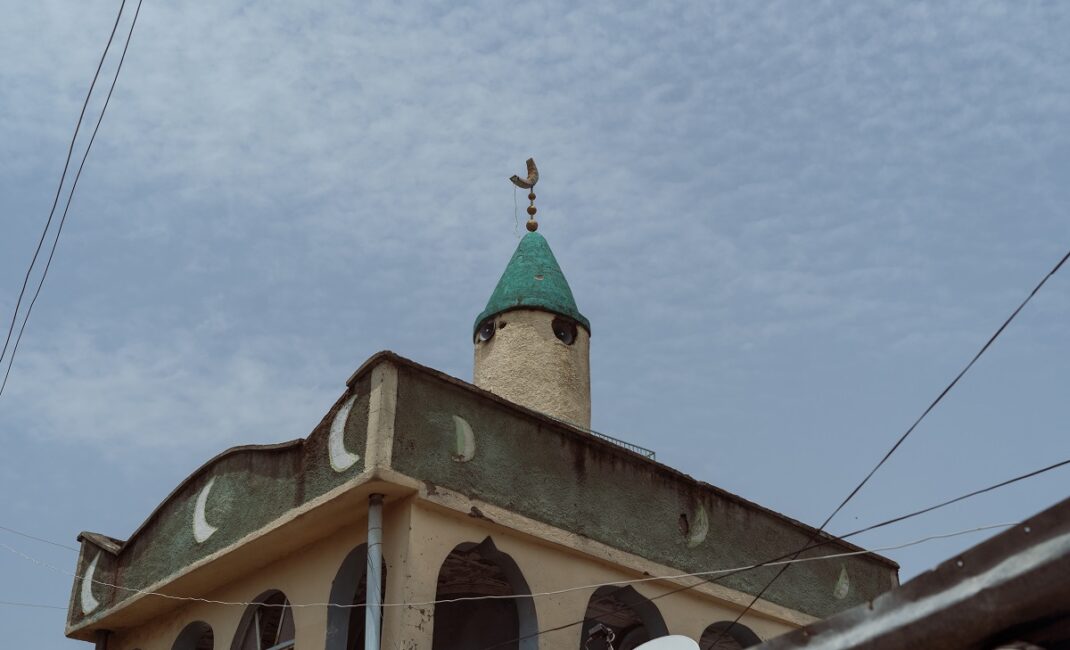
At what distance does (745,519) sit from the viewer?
14.2 m

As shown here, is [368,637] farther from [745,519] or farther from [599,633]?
[745,519]

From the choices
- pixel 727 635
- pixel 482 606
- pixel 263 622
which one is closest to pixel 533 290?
pixel 482 606

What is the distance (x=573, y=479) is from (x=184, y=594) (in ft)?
14.3

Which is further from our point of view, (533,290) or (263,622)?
(533,290)

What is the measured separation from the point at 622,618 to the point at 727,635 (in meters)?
1.20

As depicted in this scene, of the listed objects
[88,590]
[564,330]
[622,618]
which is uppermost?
[564,330]

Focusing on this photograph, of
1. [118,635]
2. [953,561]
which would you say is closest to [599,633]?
[118,635]

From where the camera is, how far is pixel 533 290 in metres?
16.3

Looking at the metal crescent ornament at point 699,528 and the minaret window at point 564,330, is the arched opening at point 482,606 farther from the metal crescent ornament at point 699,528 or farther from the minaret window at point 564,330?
the minaret window at point 564,330

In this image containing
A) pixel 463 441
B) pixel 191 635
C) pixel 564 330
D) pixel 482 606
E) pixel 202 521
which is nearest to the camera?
pixel 463 441

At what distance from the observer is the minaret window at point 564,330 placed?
53.0 ft

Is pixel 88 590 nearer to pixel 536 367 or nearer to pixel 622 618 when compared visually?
pixel 536 367

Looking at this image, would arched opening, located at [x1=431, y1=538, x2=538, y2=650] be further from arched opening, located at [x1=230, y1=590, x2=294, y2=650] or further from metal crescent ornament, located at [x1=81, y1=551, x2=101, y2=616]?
metal crescent ornament, located at [x1=81, y1=551, x2=101, y2=616]

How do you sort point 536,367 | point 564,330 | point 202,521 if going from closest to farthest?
1. point 202,521
2. point 536,367
3. point 564,330
